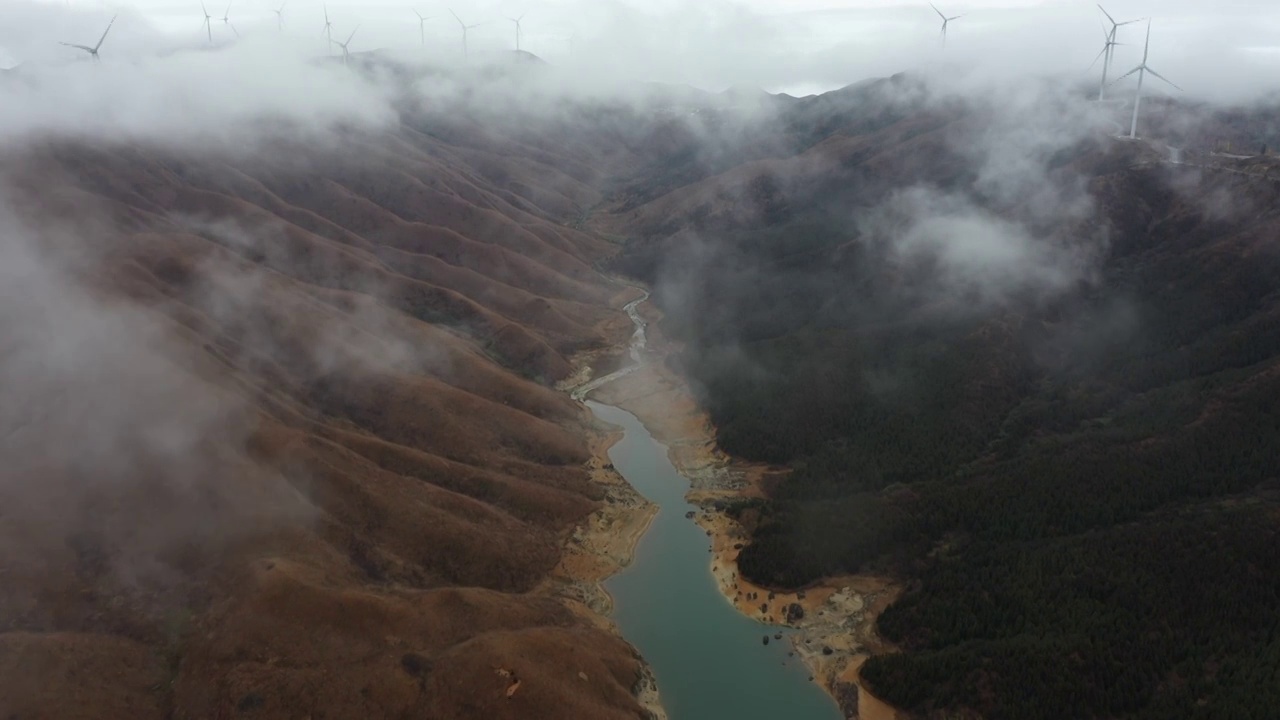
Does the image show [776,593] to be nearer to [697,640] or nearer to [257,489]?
[697,640]

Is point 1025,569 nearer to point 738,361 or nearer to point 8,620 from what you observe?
point 738,361

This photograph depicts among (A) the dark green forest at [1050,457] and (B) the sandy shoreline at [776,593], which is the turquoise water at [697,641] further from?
(A) the dark green forest at [1050,457]

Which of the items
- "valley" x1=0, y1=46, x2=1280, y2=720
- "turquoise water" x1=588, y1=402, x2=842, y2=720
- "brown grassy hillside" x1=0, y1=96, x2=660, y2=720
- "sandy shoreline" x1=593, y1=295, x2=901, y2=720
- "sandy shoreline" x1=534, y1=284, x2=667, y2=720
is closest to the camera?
"brown grassy hillside" x1=0, y1=96, x2=660, y2=720

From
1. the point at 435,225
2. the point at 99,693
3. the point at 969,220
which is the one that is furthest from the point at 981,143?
the point at 99,693

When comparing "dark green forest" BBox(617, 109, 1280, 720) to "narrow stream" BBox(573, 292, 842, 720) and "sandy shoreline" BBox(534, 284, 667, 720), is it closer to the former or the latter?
"narrow stream" BBox(573, 292, 842, 720)

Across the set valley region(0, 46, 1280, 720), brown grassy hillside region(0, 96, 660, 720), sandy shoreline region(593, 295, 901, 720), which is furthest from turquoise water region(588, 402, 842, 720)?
brown grassy hillside region(0, 96, 660, 720)

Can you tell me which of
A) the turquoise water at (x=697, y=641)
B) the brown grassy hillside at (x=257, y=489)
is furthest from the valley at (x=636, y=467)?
the turquoise water at (x=697, y=641)
